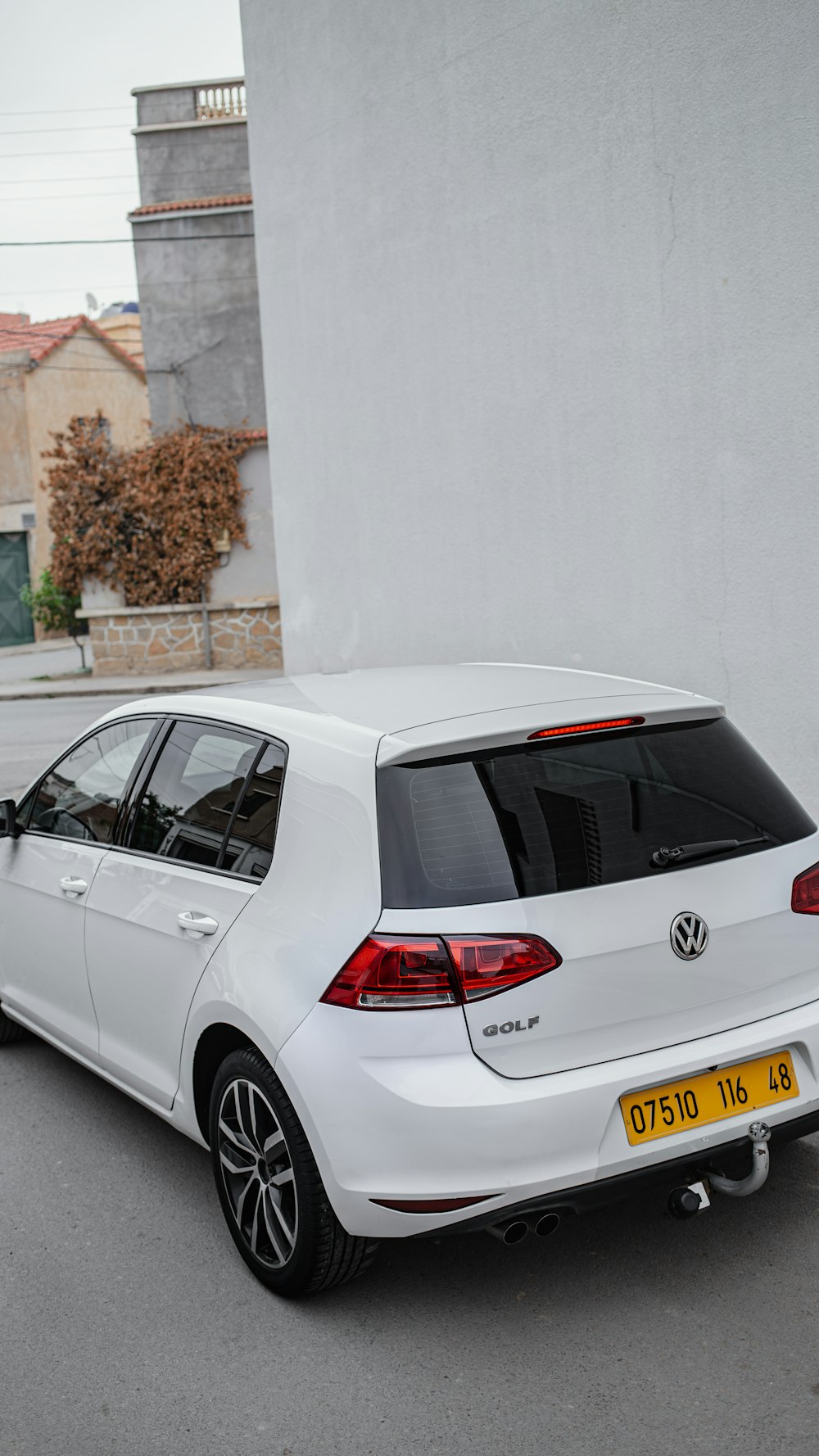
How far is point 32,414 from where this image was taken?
3497 cm

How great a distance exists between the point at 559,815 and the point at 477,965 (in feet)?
1.47

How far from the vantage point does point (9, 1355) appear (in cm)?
316

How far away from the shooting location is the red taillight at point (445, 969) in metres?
2.89

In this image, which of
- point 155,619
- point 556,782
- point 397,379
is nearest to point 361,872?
point 556,782

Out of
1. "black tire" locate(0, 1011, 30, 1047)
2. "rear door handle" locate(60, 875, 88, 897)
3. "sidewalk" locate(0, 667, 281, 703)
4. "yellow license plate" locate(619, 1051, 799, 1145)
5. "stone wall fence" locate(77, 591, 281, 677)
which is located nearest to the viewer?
"yellow license plate" locate(619, 1051, 799, 1145)

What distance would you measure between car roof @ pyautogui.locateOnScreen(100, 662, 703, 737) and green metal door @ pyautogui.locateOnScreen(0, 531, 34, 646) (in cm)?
3302

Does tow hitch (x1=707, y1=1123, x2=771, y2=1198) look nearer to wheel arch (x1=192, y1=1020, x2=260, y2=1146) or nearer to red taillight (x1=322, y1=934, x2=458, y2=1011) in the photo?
red taillight (x1=322, y1=934, x2=458, y2=1011)

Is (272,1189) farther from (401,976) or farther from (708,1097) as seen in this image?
(708,1097)

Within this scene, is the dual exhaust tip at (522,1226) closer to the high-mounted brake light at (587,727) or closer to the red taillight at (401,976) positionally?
the red taillight at (401,976)

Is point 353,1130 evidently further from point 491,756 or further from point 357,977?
point 491,756

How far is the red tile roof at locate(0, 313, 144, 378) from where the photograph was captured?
35.5 m

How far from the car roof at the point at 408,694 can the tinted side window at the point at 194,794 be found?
92mm

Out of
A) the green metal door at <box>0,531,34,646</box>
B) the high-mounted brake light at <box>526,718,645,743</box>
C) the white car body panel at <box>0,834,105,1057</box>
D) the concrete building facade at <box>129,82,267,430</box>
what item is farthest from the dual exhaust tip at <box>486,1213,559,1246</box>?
the green metal door at <box>0,531,34,646</box>

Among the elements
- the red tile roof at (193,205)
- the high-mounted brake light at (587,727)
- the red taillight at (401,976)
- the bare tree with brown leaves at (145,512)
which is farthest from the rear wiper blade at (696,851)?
the red tile roof at (193,205)
